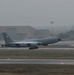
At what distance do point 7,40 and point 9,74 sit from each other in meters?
68.4

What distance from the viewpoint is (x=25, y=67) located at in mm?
38594

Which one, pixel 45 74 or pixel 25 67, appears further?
pixel 25 67

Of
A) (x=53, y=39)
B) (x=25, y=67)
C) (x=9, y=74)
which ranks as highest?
(x=9, y=74)

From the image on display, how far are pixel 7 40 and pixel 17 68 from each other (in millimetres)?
63417

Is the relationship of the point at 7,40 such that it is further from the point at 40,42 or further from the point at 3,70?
the point at 3,70

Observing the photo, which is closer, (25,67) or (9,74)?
(9,74)

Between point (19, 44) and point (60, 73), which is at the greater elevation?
point (60, 73)

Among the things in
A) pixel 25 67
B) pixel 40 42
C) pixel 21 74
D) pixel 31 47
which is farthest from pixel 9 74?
pixel 40 42

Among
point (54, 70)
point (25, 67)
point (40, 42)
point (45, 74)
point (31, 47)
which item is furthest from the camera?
point (40, 42)

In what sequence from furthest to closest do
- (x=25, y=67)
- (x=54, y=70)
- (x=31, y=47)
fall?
(x=31, y=47) < (x=25, y=67) < (x=54, y=70)

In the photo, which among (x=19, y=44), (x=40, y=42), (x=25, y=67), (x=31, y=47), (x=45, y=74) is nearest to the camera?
(x=45, y=74)

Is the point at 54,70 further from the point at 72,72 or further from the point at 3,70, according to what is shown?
the point at 3,70

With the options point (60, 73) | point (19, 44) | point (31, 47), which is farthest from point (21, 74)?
point (19, 44)

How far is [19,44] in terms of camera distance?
99.2 m
